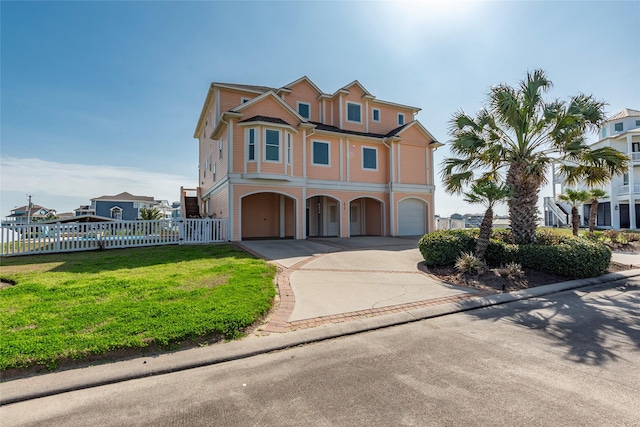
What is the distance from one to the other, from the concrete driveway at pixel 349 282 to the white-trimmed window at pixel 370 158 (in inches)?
339

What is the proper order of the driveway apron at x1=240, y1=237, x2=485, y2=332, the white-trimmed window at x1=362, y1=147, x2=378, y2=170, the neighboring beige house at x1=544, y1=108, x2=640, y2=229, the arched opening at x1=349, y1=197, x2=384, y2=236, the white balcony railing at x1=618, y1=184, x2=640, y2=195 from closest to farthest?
the driveway apron at x1=240, y1=237, x2=485, y2=332 < the white-trimmed window at x1=362, y1=147, x2=378, y2=170 < the arched opening at x1=349, y1=197, x2=384, y2=236 < the white balcony railing at x1=618, y1=184, x2=640, y2=195 < the neighboring beige house at x1=544, y1=108, x2=640, y2=229

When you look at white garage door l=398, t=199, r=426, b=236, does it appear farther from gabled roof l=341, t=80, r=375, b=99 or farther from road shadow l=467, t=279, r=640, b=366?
road shadow l=467, t=279, r=640, b=366

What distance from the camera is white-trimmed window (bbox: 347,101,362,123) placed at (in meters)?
20.9

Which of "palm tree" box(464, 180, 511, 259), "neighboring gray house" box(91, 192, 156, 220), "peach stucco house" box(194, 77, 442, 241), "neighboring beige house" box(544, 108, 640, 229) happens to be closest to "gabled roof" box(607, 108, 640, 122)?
"neighboring beige house" box(544, 108, 640, 229)

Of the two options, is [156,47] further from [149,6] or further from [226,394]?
[226,394]

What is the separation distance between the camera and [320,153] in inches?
711

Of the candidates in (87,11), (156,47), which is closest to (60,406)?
(87,11)

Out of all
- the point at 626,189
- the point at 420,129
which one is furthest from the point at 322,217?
the point at 626,189

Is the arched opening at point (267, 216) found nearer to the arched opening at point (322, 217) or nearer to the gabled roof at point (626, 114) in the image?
the arched opening at point (322, 217)

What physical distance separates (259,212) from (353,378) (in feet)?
53.5

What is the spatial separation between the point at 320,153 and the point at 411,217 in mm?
7908

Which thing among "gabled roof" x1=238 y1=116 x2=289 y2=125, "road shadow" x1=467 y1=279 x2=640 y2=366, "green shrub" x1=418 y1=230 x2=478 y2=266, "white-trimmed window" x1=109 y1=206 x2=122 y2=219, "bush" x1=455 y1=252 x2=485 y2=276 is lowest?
"road shadow" x1=467 y1=279 x2=640 y2=366

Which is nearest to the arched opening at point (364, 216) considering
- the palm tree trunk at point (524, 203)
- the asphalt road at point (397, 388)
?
the palm tree trunk at point (524, 203)

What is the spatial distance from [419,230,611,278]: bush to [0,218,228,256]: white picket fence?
1000cm
